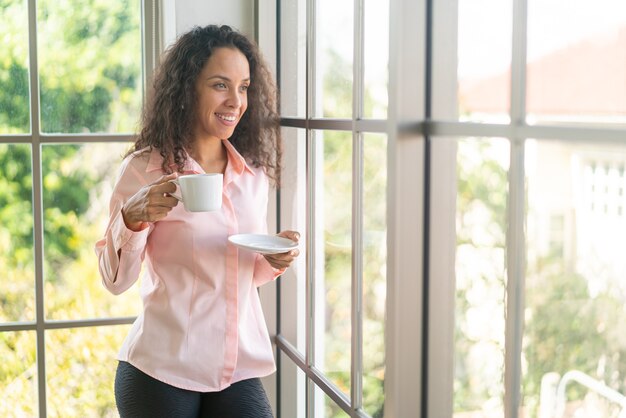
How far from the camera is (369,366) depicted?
76.8 inches

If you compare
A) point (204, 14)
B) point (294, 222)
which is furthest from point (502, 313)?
point (204, 14)

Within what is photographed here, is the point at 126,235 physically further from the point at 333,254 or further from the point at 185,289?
the point at 333,254

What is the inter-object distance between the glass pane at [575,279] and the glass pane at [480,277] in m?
0.09

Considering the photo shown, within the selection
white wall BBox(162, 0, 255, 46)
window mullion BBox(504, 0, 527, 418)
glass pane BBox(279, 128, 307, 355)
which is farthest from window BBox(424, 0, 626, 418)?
white wall BBox(162, 0, 255, 46)

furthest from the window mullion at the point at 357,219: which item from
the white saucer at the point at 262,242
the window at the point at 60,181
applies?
the window at the point at 60,181

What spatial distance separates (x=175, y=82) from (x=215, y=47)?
0.44 feet

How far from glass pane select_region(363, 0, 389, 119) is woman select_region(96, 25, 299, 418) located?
371 mm

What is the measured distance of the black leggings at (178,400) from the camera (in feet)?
6.66

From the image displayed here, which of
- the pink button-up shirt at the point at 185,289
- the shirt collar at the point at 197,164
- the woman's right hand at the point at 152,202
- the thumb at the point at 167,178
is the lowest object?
the pink button-up shirt at the point at 185,289

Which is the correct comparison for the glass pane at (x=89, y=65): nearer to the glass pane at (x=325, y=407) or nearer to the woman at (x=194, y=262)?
the woman at (x=194, y=262)

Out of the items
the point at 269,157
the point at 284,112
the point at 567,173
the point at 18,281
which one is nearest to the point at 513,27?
the point at 567,173

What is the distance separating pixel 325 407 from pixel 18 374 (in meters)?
1.02

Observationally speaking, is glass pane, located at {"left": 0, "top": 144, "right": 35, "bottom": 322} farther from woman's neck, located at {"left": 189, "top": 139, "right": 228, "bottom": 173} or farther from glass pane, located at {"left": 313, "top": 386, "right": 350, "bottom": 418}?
glass pane, located at {"left": 313, "top": 386, "right": 350, "bottom": 418}

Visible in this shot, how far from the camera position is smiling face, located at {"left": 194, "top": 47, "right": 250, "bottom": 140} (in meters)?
2.11
